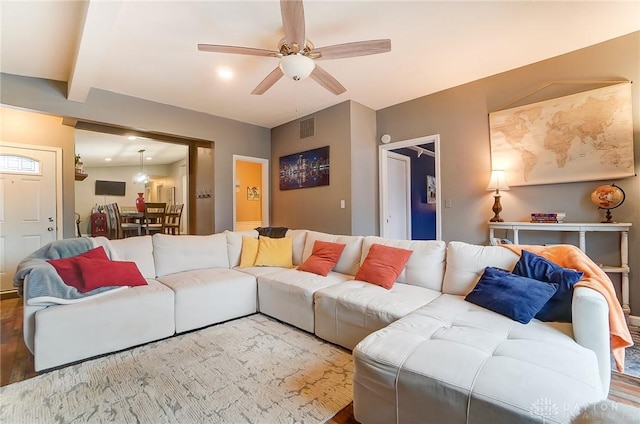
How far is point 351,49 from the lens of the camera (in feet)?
7.34

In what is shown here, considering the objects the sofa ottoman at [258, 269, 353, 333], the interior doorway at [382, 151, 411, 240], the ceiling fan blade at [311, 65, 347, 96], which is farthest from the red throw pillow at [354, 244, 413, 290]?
the interior doorway at [382, 151, 411, 240]

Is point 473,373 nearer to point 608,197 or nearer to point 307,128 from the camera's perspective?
point 608,197

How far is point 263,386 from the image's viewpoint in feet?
5.75

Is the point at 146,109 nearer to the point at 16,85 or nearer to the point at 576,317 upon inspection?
the point at 16,85

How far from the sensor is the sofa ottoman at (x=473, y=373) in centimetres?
100

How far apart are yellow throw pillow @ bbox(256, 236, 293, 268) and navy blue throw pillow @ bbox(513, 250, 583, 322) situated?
2.41 metres

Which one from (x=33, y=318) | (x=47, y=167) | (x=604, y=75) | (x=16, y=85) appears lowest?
(x=33, y=318)

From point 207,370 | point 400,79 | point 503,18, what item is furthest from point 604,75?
point 207,370

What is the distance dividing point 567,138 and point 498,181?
2.48 ft

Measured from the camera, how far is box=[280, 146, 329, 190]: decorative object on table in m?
4.60

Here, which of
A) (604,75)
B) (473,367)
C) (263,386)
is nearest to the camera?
(473,367)

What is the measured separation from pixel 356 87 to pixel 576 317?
3281 mm

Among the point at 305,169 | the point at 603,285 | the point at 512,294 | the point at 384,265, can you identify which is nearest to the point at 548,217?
the point at 603,285

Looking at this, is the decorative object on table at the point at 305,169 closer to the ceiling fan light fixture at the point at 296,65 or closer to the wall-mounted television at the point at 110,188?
the ceiling fan light fixture at the point at 296,65
